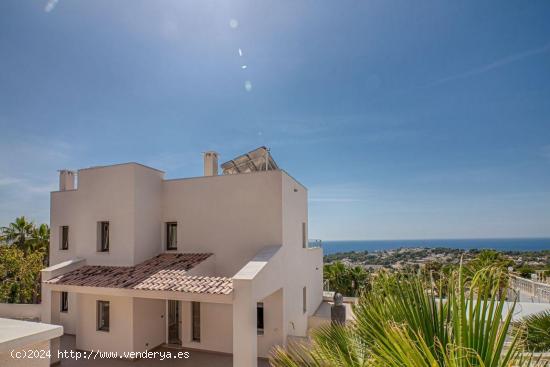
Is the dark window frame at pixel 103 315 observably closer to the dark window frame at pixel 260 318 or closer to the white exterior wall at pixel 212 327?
the white exterior wall at pixel 212 327

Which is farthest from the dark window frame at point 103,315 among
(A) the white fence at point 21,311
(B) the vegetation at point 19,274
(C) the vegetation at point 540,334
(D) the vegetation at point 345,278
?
(D) the vegetation at point 345,278

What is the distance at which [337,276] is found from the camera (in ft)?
104

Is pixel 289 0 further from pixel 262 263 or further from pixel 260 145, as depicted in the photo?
pixel 262 263

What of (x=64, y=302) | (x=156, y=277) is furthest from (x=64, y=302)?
(x=156, y=277)

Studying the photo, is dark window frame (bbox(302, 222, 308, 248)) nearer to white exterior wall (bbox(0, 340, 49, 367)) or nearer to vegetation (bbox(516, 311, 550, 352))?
vegetation (bbox(516, 311, 550, 352))

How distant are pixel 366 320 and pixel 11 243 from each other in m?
30.7

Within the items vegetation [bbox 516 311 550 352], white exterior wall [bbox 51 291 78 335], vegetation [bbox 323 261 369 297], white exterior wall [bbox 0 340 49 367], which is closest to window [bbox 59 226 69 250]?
white exterior wall [bbox 51 291 78 335]

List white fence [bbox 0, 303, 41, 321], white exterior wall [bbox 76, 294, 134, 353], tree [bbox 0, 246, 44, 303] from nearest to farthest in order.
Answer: white exterior wall [bbox 76, 294, 134, 353]
white fence [bbox 0, 303, 41, 321]
tree [bbox 0, 246, 44, 303]

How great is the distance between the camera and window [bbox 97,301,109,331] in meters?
12.8

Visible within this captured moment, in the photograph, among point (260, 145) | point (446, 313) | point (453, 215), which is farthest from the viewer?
point (453, 215)

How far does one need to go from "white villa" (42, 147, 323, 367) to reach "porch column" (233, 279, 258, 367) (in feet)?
5.23

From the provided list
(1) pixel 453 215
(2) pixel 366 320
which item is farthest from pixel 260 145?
(1) pixel 453 215

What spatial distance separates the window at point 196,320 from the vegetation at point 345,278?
20542 millimetres

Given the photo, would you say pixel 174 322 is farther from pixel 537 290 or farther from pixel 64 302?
pixel 537 290
